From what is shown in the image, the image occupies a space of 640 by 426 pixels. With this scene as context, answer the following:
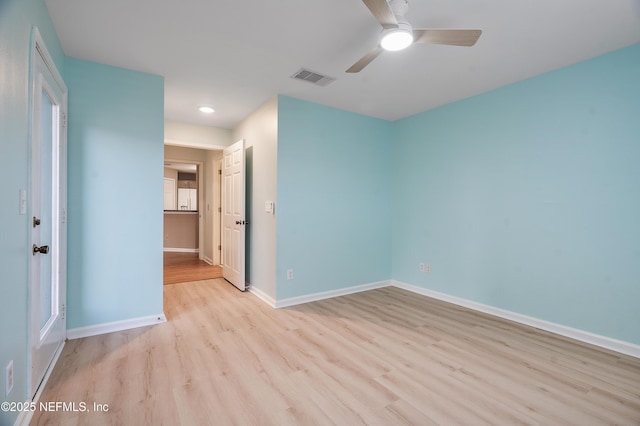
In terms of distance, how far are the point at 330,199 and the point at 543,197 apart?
2.33m

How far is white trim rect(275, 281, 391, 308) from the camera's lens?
356 centimetres

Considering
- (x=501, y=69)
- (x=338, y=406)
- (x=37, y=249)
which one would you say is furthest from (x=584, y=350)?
(x=37, y=249)

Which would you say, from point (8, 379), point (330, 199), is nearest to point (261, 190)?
point (330, 199)

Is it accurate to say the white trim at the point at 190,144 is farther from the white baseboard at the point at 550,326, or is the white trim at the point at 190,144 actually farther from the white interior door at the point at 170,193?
the white interior door at the point at 170,193

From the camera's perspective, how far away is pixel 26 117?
1.62 meters

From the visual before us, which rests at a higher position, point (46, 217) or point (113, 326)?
point (46, 217)

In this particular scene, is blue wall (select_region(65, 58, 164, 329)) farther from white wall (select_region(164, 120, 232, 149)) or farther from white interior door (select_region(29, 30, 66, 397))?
white wall (select_region(164, 120, 232, 149))

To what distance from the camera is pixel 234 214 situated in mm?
4379

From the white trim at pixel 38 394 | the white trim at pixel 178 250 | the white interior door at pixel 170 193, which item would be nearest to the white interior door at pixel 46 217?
the white trim at pixel 38 394

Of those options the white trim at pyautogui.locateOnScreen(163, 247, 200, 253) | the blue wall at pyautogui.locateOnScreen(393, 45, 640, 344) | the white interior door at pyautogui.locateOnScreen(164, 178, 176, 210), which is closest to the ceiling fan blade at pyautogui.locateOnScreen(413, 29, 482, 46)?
the blue wall at pyautogui.locateOnScreen(393, 45, 640, 344)

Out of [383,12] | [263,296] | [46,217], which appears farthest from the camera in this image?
[263,296]

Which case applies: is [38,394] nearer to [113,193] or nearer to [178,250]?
[113,193]

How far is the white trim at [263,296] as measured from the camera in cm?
356

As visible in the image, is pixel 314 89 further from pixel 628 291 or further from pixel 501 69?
pixel 628 291
